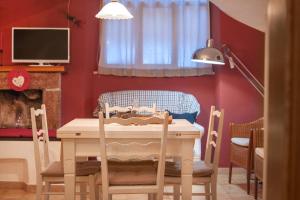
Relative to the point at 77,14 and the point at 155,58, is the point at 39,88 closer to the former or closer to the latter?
the point at 77,14

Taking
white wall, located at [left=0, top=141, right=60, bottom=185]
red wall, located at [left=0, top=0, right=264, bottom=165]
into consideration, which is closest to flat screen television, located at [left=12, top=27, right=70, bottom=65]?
red wall, located at [left=0, top=0, right=264, bottom=165]

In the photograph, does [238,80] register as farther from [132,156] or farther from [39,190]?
[39,190]

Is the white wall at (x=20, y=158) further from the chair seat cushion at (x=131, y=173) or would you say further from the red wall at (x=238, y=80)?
the red wall at (x=238, y=80)

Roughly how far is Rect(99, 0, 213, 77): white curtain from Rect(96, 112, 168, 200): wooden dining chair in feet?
9.70

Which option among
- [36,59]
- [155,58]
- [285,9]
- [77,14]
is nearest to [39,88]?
[36,59]

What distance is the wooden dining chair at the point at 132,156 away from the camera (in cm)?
262

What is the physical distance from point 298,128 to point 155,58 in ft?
17.4

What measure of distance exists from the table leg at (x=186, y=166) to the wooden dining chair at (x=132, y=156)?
0.52 ft

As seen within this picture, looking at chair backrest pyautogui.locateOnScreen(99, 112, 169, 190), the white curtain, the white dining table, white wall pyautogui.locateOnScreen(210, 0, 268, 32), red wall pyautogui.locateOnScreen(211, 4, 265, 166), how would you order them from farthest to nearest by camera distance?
the white curtain, red wall pyautogui.locateOnScreen(211, 4, 265, 166), the white dining table, chair backrest pyautogui.locateOnScreen(99, 112, 169, 190), white wall pyautogui.locateOnScreen(210, 0, 268, 32)

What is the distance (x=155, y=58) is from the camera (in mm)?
5738

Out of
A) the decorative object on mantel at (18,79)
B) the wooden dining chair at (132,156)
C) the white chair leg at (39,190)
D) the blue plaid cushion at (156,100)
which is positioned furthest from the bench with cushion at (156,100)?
the wooden dining chair at (132,156)

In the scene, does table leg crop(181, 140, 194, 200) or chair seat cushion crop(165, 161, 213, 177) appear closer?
table leg crop(181, 140, 194, 200)

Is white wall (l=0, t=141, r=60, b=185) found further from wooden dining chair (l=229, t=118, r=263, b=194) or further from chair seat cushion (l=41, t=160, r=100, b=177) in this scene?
wooden dining chair (l=229, t=118, r=263, b=194)

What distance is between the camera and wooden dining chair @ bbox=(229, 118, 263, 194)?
4.33 metres
